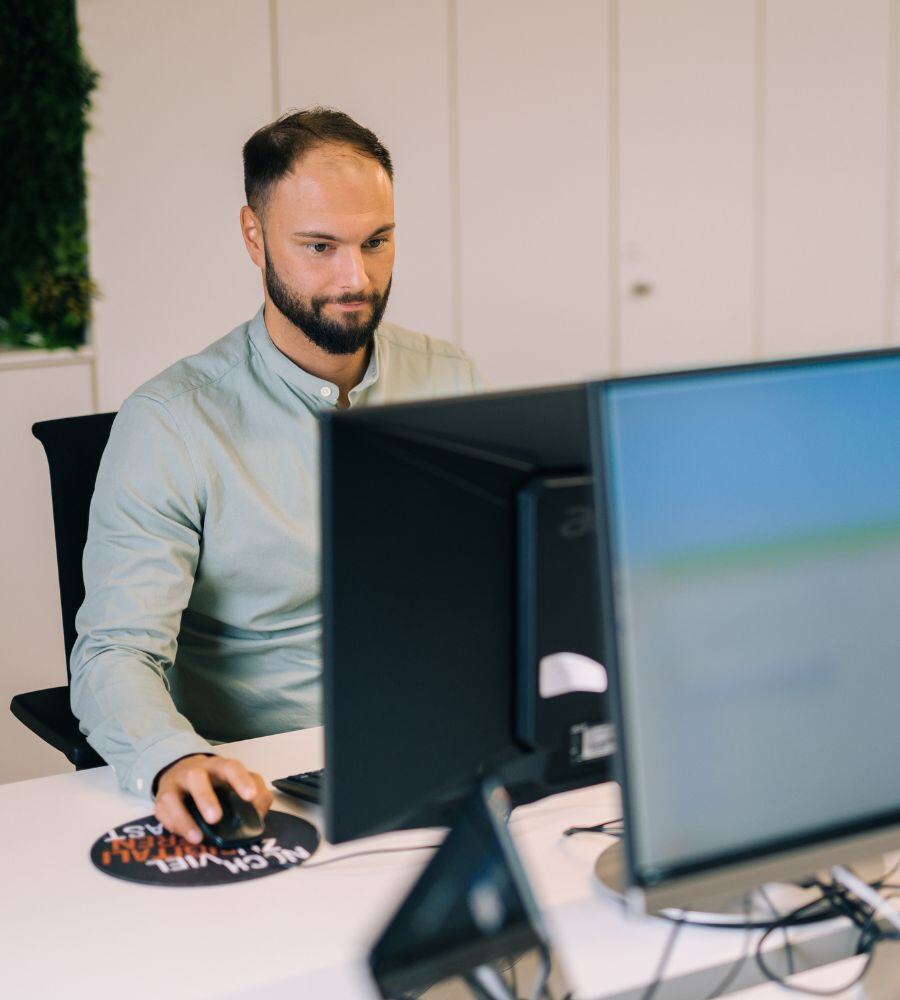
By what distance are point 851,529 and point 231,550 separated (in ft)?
3.27

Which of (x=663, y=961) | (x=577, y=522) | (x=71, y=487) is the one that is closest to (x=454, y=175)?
(x=71, y=487)

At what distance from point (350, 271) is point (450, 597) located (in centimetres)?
94

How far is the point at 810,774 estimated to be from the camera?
1.05 metres

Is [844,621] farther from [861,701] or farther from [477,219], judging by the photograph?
[477,219]

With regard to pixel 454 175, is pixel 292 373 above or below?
below

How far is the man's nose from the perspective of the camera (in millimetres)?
1953

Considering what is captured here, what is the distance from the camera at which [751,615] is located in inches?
39.8

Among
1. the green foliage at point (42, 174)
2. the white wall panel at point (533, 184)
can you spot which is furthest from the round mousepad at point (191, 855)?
the white wall panel at point (533, 184)

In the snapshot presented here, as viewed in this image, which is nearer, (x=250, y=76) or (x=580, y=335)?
(x=250, y=76)

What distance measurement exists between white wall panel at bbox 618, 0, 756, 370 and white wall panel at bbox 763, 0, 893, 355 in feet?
0.36

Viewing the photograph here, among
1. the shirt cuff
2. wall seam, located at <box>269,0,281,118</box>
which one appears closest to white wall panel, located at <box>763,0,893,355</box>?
wall seam, located at <box>269,0,281,118</box>

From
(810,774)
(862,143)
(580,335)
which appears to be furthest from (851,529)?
(862,143)

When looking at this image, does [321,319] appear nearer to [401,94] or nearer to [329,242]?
[329,242]

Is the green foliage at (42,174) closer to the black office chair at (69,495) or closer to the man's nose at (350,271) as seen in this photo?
the black office chair at (69,495)
